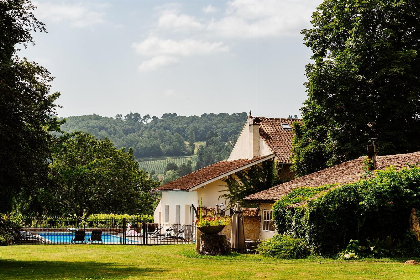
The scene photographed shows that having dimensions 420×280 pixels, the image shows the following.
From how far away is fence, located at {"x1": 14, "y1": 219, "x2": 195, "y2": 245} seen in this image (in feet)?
113

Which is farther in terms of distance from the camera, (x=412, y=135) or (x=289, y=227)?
(x=412, y=135)

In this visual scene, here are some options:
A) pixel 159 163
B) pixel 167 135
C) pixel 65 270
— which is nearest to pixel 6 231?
pixel 65 270

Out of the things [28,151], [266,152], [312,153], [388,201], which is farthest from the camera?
[266,152]

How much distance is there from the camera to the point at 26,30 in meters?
21.1

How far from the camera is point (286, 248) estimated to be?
23625 mm

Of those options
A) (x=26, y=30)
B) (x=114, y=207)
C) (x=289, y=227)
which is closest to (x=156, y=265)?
(x=289, y=227)

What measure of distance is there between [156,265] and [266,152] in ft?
71.4

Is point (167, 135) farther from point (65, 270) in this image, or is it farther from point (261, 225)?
point (65, 270)

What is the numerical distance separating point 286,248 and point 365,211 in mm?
3598

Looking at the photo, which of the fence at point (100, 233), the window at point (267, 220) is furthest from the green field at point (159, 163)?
the window at point (267, 220)

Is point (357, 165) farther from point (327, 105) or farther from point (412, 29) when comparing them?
point (412, 29)

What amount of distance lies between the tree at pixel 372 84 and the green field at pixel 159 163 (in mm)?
116418

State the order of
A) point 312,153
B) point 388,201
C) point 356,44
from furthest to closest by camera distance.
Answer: point 312,153, point 356,44, point 388,201

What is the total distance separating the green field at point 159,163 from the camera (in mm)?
153375
